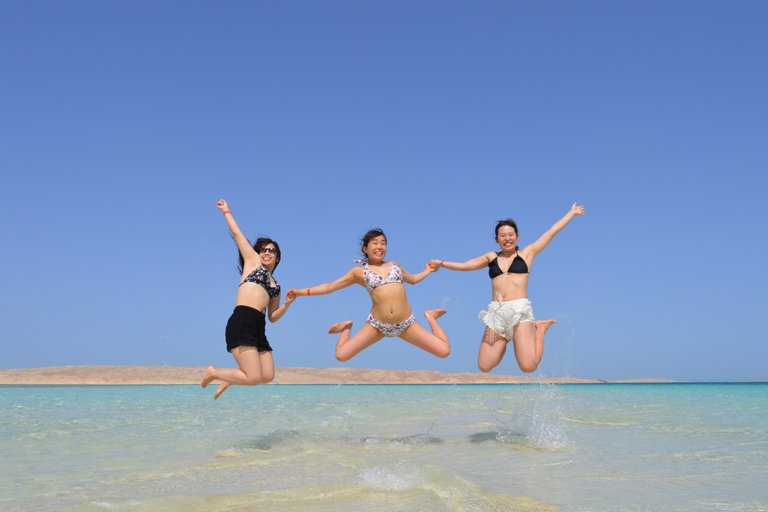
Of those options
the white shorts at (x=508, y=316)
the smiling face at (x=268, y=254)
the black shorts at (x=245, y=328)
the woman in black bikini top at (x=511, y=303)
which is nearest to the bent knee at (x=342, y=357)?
the black shorts at (x=245, y=328)

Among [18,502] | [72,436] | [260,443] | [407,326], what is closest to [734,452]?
[407,326]

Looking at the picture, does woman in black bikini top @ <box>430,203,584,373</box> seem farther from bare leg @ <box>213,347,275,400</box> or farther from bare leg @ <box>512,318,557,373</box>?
bare leg @ <box>213,347,275,400</box>

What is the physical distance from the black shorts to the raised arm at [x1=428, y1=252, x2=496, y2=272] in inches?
114

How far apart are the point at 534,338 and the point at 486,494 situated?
12.6 feet

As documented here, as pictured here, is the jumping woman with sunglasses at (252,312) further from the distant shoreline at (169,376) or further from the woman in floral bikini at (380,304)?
the distant shoreline at (169,376)

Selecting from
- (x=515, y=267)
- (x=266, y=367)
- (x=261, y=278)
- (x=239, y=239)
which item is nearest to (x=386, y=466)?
(x=266, y=367)

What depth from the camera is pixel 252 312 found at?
8195 millimetres

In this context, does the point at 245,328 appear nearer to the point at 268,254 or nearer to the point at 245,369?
the point at 245,369

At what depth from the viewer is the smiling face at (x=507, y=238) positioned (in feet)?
29.5

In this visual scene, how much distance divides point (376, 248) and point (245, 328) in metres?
2.27

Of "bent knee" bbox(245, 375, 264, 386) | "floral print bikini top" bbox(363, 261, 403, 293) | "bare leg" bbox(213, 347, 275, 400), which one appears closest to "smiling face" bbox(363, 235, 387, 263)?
"floral print bikini top" bbox(363, 261, 403, 293)

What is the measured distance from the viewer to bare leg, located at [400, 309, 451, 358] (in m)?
8.79

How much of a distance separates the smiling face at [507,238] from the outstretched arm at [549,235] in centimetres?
22

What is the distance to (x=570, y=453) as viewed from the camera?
7.92 metres
